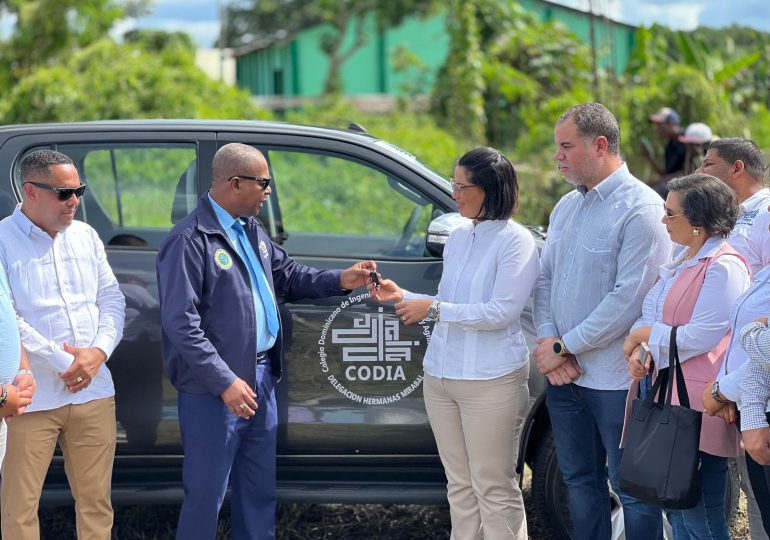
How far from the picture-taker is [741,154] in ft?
12.0

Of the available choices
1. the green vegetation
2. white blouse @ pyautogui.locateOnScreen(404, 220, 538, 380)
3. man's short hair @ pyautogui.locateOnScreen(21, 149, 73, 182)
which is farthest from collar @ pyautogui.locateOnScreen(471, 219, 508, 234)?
the green vegetation

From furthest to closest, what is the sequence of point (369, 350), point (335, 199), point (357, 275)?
point (335, 199) < point (369, 350) < point (357, 275)

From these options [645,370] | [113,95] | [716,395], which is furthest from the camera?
[113,95]

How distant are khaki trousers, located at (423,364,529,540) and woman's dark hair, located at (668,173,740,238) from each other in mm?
858

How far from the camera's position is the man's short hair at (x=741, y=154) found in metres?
3.65

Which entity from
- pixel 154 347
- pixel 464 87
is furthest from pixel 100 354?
pixel 464 87

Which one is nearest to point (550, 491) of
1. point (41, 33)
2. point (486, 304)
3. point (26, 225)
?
point (486, 304)

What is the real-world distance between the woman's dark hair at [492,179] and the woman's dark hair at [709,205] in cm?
63

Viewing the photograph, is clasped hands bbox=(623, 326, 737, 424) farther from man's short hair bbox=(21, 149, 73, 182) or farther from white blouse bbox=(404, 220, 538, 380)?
man's short hair bbox=(21, 149, 73, 182)

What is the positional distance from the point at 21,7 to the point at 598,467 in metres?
17.3

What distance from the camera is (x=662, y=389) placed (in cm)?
312

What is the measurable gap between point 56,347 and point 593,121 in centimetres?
209

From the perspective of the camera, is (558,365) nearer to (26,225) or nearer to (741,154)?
(741,154)

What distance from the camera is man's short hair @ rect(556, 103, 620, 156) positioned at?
3367mm
